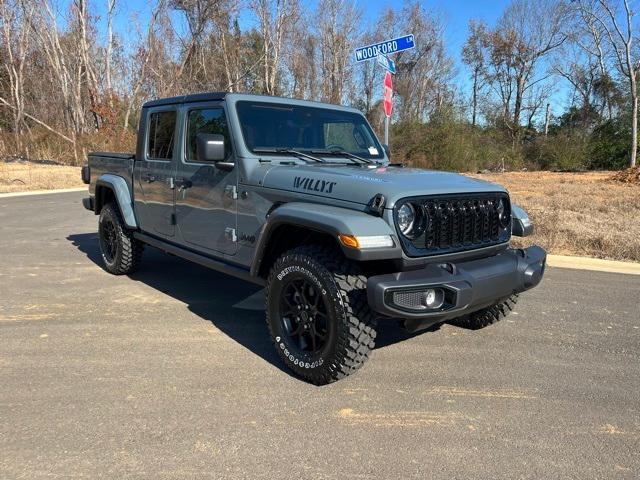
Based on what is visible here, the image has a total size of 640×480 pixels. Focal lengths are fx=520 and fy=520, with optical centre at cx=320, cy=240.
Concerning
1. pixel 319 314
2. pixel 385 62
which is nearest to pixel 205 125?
pixel 319 314

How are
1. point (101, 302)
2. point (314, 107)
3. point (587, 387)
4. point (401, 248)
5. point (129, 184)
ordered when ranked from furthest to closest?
point (129, 184), point (101, 302), point (314, 107), point (587, 387), point (401, 248)

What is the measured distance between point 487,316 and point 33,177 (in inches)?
781

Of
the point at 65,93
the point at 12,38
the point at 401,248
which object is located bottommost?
the point at 401,248

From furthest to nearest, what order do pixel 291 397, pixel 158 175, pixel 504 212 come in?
1. pixel 158 175
2. pixel 504 212
3. pixel 291 397

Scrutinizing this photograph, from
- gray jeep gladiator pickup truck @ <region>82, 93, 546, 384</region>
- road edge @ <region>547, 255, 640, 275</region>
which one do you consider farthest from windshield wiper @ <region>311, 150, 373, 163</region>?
road edge @ <region>547, 255, 640, 275</region>

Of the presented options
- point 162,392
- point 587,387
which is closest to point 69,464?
point 162,392

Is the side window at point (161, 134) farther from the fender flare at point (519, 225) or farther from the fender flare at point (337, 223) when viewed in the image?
the fender flare at point (519, 225)

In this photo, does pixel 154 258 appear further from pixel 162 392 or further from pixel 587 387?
pixel 587 387

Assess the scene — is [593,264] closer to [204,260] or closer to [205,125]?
[204,260]

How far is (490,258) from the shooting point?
3508mm

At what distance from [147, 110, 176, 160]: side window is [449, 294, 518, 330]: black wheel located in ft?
9.92

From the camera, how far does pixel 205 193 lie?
4.30 m

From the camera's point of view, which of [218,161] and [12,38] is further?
[12,38]

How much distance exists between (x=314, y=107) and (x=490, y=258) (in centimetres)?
207
